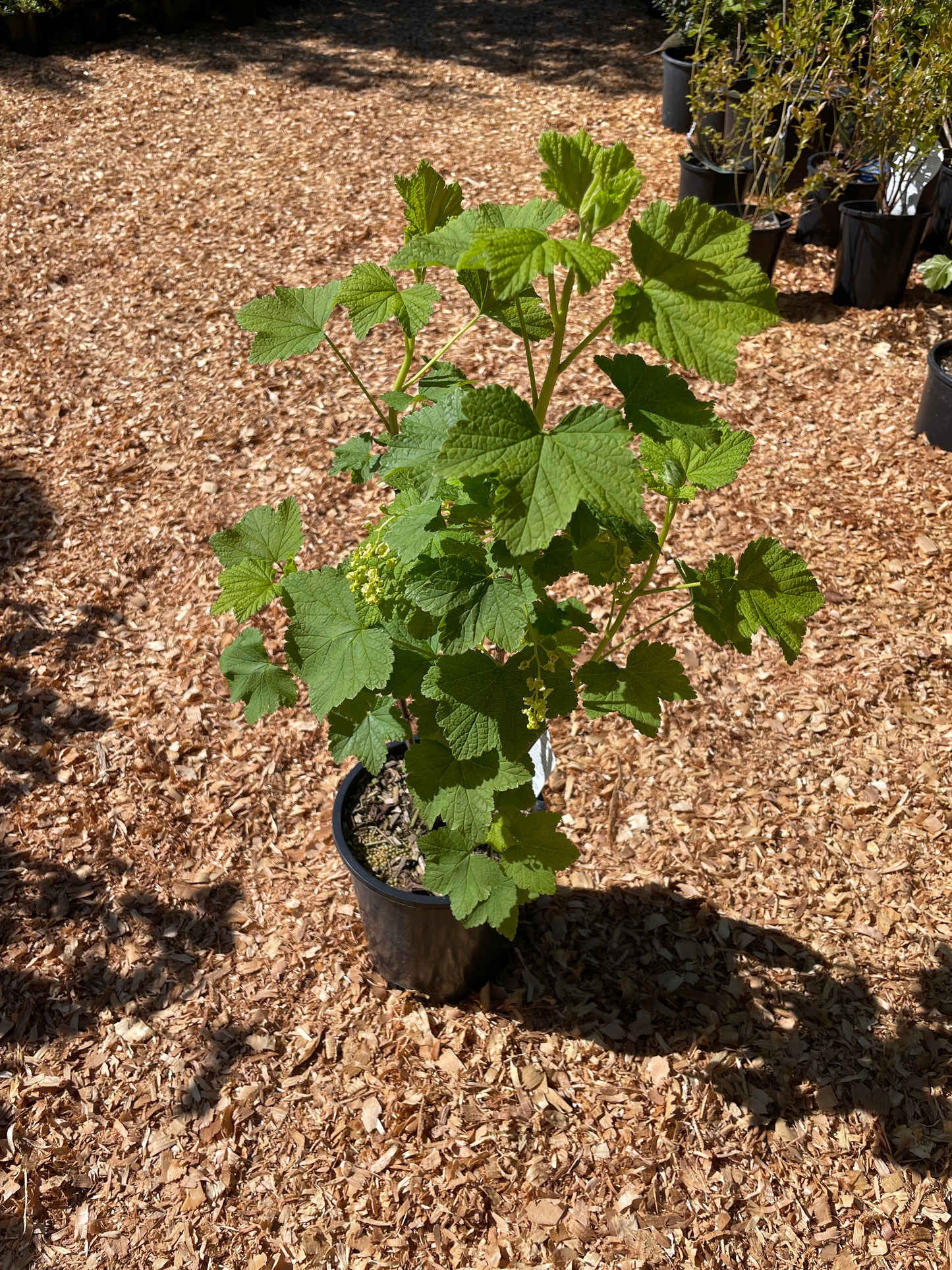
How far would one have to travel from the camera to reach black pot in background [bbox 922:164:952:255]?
4758mm

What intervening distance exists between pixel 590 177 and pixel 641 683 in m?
0.83

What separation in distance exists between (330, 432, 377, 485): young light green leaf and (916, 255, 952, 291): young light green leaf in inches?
138

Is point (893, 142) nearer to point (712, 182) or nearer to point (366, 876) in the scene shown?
point (712, 182)

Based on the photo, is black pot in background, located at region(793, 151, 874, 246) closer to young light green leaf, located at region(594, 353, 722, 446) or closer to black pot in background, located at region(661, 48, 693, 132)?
black pot in background, located at region(661, 48, 693, 132)

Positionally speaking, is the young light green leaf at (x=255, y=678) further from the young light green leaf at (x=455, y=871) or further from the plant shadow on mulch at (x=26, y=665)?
the plant shadow on mulch at (x=26, y=665)

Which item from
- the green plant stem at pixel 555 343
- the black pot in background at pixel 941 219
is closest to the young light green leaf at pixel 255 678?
the green plant stem at pixel 555 343

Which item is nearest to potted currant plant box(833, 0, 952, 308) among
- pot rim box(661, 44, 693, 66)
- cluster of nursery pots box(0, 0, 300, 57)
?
pot rim box(661, 44, 693, 66)

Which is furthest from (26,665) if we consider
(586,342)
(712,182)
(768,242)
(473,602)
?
(712,182)

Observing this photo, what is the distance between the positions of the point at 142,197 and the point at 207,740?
4.05 meters

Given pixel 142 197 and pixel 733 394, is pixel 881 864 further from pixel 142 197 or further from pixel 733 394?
pixel 142 197

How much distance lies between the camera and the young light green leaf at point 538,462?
1.15 meters

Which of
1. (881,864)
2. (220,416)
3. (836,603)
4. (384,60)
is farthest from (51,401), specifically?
(384,60)

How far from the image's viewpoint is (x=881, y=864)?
2.62m

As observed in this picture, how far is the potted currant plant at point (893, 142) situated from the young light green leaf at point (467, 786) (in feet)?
12.8
